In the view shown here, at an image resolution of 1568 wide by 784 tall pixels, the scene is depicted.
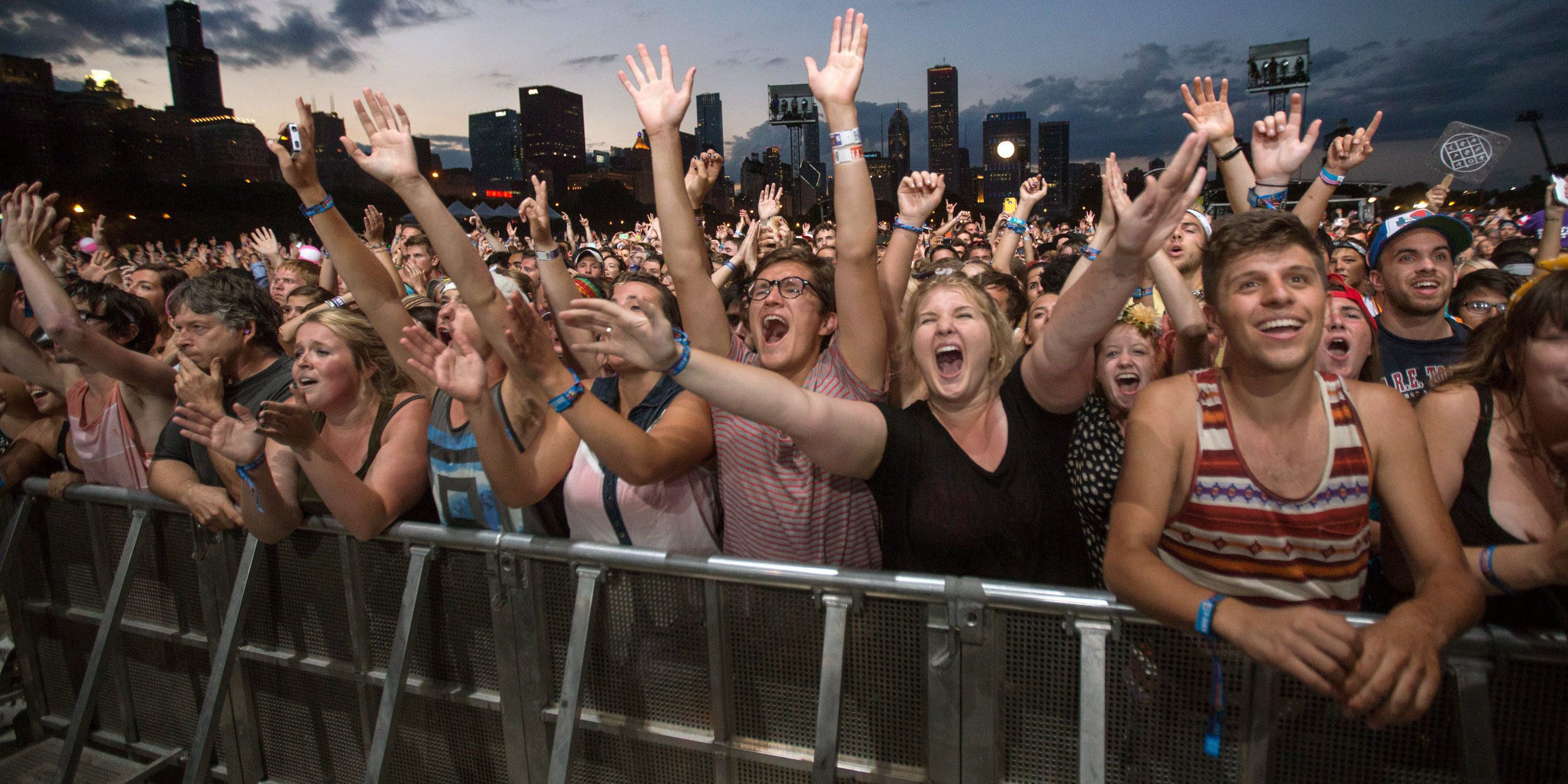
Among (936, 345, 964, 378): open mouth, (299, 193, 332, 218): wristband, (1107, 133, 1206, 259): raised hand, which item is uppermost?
(299, 193, 332, 218): wristband

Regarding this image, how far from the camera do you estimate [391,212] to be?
52719 mm

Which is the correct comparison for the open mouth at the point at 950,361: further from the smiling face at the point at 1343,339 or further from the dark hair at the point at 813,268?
the smiling face at the point at 1343,339

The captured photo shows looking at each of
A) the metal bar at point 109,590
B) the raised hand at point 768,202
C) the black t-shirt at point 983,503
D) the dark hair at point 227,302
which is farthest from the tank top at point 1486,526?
the raised hand at point 768,202

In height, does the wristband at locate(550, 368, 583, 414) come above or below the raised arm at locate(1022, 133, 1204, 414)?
below

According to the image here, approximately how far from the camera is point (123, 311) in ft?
12.8

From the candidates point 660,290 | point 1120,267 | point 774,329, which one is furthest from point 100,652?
point 1120,267

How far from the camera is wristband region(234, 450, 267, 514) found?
8.84 feet

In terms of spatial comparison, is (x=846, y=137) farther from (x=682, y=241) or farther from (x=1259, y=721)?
(x=1259, y=721)

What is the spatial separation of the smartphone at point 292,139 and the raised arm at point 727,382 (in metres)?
2.20

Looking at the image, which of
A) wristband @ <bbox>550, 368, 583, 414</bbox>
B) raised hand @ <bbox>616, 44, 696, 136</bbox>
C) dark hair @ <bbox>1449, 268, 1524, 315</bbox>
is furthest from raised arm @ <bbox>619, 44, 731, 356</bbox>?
dark hair @ <bbox>1449, 268, 1524, 315</bbox>

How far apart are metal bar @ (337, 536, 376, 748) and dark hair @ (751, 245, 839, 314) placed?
1812 mm

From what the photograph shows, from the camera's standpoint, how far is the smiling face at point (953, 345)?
2377mm

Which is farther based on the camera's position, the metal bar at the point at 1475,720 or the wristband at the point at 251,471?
the wristband at the point at 251,471

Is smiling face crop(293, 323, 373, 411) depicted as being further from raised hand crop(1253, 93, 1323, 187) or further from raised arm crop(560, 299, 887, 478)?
raised hand crop(1253, 93, 1323, 187)
